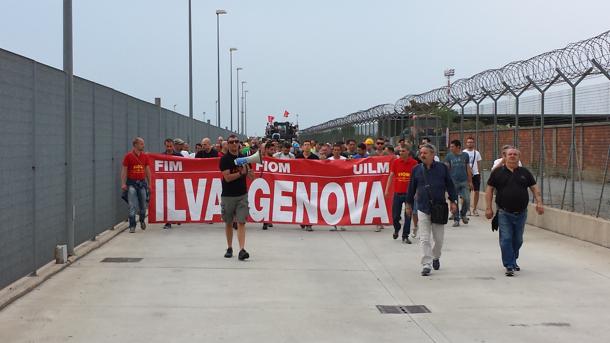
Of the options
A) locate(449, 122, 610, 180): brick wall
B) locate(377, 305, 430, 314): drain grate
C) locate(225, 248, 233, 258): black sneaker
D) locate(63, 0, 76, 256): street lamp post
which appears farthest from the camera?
→ locate(449, 122, 610, 180): brick wall

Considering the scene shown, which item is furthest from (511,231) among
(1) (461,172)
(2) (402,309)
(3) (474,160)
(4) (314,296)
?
(3) (474,160)

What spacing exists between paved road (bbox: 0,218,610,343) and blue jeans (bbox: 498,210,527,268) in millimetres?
332

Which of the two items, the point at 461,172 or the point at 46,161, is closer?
the point at 46,161

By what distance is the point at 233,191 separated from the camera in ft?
33.5

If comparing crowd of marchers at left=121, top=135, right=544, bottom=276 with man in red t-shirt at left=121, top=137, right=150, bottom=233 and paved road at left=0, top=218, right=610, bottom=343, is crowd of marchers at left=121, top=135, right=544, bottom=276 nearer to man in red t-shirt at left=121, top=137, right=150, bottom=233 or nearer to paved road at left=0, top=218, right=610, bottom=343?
man in red t-shirt at left=121, top=137, right=150, bottom=233

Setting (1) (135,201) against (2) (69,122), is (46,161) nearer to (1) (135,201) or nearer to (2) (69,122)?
(2) (69,122)

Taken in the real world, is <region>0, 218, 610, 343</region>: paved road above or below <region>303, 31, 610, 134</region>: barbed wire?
below

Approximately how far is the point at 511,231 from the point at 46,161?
19.6ft

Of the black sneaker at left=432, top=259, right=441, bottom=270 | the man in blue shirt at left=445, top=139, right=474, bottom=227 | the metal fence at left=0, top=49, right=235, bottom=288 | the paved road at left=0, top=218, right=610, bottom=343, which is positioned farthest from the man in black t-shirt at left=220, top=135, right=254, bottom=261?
the man in blue shirt at left=445, top=139, right=474, bottom=227

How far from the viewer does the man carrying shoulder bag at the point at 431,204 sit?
30.3ft

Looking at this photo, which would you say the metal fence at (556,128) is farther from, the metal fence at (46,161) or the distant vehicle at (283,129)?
the distant vehicle at (283,129)

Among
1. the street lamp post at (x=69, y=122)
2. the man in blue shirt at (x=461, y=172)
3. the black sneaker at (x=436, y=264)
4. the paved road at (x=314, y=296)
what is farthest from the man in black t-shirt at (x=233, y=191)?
the man in blue shirt at (x=461, y=172)

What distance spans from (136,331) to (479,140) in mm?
14721

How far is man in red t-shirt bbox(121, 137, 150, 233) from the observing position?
42.4 ft
